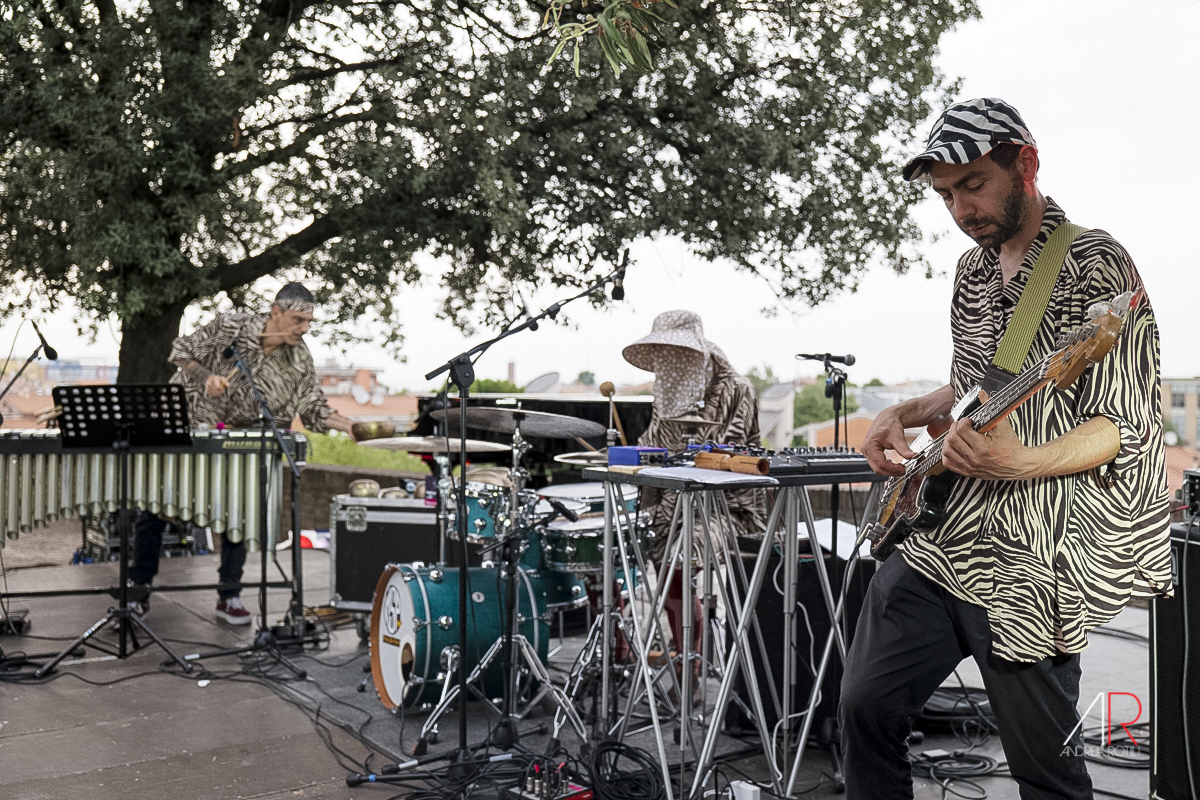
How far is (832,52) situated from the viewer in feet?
27.3

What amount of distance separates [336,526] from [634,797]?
3.02 meters

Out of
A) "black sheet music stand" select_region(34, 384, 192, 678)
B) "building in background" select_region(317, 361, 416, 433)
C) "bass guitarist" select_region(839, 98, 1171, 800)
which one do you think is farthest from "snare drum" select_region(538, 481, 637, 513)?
"building in background" select_region(317, 361, 416, 433)

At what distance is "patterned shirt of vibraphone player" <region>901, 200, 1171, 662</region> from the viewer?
6.59ft

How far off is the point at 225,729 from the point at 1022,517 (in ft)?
11.1

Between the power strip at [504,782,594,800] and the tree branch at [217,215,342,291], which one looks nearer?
the power strip at [504,782,594,800]

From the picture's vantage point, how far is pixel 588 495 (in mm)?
4582

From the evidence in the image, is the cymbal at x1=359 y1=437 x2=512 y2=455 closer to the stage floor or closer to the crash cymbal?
the crash cymbal

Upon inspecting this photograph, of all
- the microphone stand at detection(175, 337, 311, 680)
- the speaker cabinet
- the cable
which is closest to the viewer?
the speaker cabinet

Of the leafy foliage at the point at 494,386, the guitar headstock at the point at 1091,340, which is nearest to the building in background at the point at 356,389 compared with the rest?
the leafy foliage at the point at 494,386

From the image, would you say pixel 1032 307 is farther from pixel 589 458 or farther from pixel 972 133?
pixel 589 458

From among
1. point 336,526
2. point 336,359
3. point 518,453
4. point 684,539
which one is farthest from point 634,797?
point 336,359

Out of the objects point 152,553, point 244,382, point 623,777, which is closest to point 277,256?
point 244,382

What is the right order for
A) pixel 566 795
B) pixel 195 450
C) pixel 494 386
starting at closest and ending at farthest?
1. pixel 566 795
2. pixel 195 450
3. pixel 494 386

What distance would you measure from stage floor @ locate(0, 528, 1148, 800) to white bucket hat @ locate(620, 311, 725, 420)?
143 cm
